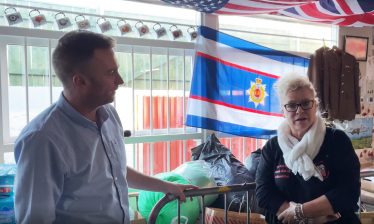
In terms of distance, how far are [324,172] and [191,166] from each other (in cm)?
140

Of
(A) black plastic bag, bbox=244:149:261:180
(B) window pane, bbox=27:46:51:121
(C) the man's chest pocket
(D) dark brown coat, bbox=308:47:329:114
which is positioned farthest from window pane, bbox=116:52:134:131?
(D) dark brown coat, bbox=308:47:329:114

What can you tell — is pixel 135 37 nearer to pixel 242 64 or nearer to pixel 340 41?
pixel 242 64

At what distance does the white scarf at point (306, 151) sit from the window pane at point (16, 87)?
2.08 metres

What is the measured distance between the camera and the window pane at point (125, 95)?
9.11 ft

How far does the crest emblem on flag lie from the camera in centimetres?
320

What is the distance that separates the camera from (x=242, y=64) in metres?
3.15

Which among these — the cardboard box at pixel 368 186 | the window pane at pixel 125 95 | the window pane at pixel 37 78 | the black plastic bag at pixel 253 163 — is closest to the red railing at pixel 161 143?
the window pane at pixel 125 95

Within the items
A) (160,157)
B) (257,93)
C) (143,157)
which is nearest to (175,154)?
(160,157)

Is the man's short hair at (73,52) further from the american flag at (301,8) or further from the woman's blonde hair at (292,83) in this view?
the american flag at (301,8)

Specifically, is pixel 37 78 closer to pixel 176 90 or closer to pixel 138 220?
pixel 176 90

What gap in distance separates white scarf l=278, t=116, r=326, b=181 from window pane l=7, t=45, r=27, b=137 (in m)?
2.08

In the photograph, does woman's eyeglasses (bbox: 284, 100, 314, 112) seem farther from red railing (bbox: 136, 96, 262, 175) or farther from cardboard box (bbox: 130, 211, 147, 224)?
red railing (bbox: 136, 96, 262, 175)

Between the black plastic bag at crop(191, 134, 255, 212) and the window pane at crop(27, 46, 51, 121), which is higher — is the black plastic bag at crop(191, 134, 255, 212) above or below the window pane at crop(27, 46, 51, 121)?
below

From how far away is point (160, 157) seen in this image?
3004 mm
